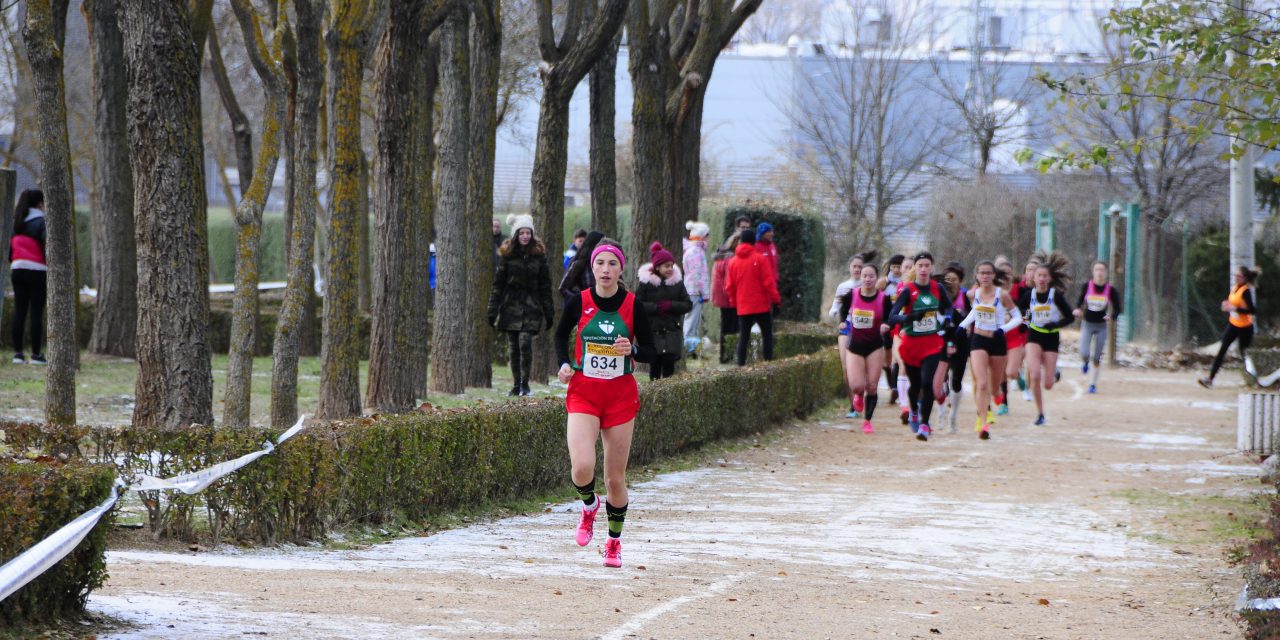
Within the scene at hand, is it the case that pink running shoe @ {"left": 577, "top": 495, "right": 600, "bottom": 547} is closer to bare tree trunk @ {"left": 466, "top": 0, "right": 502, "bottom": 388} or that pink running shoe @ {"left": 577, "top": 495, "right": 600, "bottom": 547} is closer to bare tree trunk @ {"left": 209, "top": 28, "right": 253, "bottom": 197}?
bare tree trunk @ {"left": 466, "top": 0, "right": 502, "bottom": 388}

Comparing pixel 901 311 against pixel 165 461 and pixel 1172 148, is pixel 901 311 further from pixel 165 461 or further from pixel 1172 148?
pixel 1172 148

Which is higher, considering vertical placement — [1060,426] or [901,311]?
[901,311]

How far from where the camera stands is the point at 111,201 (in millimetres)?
18547

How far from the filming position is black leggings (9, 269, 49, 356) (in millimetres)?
17688

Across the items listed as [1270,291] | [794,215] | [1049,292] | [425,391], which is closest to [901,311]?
[1049,292]

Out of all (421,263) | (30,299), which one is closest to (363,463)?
(421,263)

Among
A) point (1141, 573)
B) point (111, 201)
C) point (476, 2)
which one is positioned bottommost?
point (1141, 573)

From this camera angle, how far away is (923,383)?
16453 millimetres

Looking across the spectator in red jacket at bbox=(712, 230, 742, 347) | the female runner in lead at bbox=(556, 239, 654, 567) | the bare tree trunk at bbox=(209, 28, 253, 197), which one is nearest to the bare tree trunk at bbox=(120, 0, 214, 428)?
the female runner in lead at bbox=(556, 239, 654, 567)

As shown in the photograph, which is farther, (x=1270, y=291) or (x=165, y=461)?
(x=1270, y=291)

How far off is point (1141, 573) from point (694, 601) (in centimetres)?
339

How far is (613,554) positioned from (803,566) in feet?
3.97

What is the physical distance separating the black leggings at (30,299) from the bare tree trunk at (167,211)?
893 centimetres

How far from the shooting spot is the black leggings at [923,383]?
53.0 feet
